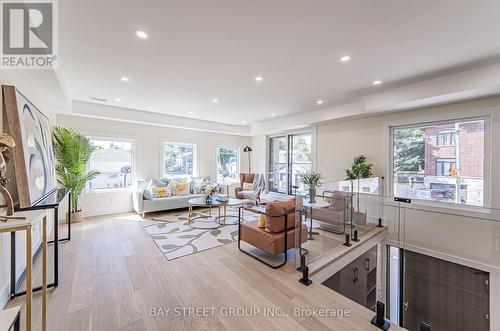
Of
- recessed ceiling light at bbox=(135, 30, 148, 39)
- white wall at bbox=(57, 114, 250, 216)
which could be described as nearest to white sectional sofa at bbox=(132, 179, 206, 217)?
white wall at bbox=(57, 114, 250, 216)

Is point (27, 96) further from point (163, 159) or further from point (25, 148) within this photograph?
point (163, 159)

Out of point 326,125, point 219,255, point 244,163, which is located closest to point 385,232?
point 326,125

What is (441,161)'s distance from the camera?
381cm

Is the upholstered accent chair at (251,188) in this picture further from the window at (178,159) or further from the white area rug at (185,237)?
the white area rug at (185,237)

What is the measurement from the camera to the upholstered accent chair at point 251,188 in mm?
6280

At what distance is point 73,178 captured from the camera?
425cm

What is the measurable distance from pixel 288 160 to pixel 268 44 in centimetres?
472

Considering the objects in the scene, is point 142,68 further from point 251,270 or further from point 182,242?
point 251,270

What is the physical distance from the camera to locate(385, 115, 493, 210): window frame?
3.29 meters

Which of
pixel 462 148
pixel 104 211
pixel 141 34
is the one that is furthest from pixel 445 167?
pixel 104 211

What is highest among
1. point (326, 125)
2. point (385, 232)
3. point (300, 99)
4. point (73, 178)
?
point (300, 99)

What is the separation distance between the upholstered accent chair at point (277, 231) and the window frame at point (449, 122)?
2709 millimetres

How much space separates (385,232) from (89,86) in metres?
A: 6.48

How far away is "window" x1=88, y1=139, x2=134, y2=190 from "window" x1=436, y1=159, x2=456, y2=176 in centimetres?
709
